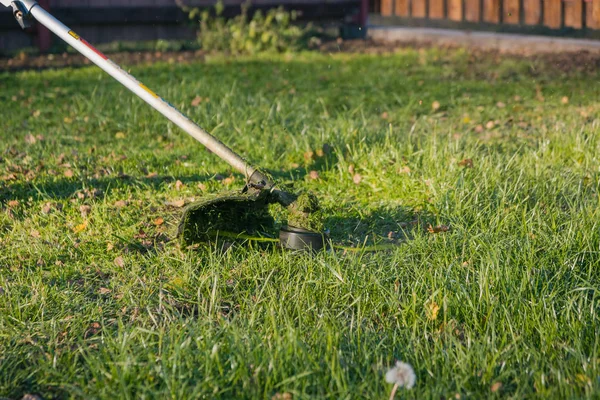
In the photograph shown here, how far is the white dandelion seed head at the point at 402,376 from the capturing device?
2.15 m

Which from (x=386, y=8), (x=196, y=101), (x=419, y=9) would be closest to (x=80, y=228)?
(x=196, y=101)

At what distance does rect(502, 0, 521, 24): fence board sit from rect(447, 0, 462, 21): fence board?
31.5 inches

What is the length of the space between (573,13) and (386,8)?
11.1ft

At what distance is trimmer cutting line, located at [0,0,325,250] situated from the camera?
10.4ft

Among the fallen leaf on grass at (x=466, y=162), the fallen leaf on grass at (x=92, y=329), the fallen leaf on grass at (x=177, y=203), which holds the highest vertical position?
the fallen leaf on grass at (x=466, y=162)

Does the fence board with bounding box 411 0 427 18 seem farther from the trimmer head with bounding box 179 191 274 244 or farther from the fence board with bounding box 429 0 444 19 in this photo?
the trimmer head with bounding box 179 191 274 244

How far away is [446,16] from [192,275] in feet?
28.8

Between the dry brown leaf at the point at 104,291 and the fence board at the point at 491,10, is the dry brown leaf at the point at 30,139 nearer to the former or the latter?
the dry brown leaf at the point at 104,291

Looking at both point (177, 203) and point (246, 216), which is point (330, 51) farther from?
point (246, 216)

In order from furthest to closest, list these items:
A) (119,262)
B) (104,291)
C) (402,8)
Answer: (402,8) → (119,262) → (104,291)

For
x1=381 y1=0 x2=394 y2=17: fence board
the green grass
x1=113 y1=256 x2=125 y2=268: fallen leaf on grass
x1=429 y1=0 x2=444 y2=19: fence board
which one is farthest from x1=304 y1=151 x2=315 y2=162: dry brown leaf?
x1=381 y1=0 x2=394 y2=17: fence board

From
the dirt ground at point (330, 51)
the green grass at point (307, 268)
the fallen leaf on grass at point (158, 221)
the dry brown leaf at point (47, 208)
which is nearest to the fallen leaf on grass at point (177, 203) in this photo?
the green grass at point (307, 268)

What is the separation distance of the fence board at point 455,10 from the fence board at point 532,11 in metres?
1.13

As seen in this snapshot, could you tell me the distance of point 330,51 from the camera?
998 cm
